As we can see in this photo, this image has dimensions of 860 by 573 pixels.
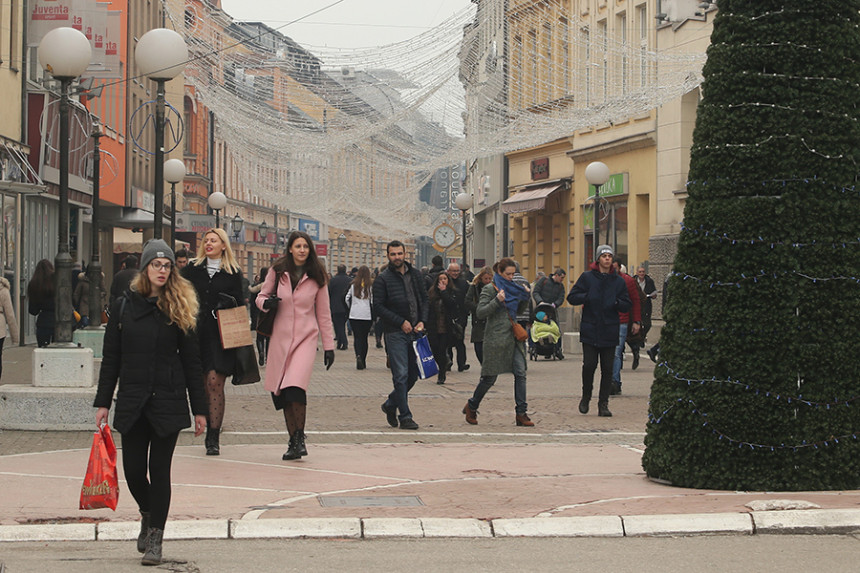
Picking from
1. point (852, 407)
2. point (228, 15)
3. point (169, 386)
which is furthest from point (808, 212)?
point (228, 15)

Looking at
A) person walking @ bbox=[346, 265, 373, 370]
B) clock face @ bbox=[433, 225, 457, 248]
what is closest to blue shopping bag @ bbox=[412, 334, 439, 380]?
person walking @ bbox=[346, 265, 373, 370]

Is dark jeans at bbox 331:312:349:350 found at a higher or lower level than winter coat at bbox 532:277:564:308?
lower

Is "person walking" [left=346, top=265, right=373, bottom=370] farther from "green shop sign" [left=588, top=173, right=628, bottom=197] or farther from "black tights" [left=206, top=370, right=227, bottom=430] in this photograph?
"green shop sign" [left=588, top=173, right=628, bottom=197]

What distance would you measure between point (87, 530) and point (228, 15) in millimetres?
13533

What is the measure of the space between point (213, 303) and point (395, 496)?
9.82ft

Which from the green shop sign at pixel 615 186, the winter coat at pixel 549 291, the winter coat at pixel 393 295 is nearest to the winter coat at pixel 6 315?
the winter coat at pixel 393 295

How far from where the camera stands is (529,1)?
22875 mm

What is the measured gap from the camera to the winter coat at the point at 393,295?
1378cm

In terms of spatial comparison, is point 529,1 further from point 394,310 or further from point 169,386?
point 169,386

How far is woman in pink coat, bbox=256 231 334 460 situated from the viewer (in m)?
11.0

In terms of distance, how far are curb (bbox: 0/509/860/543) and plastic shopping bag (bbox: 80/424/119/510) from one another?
3.32 feet

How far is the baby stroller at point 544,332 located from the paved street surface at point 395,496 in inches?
441

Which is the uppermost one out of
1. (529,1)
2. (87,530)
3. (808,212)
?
(529,1)

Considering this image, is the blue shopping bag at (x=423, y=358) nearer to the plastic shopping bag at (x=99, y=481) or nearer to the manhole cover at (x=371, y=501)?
the manhole cover at (x=371, y=501)
